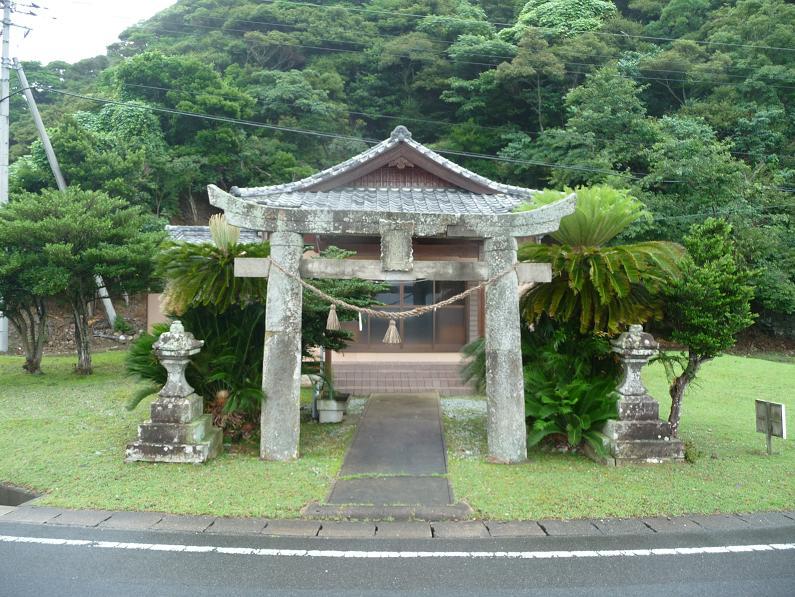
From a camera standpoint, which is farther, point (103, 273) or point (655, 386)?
point (655, 386)

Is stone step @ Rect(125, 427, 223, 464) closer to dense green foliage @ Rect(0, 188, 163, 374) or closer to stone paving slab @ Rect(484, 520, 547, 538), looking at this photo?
stone paving slab @ Rect(484, 520, 547, 538)

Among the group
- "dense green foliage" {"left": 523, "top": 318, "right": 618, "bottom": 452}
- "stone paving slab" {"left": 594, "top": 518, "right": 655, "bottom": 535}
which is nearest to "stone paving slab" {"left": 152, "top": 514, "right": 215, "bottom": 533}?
"stone paving slab" {"left": 594, "top": 518, "right": 655, "bottom": 535}

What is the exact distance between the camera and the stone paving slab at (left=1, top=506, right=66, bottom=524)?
17.2 ft

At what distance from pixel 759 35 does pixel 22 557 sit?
1278 inches

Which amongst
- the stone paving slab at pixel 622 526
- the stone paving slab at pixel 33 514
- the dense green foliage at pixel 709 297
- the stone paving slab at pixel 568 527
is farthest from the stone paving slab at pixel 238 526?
the dense green foliage at pixel 709 297

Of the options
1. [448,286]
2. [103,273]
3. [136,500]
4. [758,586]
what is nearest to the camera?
[758,586]

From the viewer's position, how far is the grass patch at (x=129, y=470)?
5.63 meters

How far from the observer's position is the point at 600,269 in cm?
706

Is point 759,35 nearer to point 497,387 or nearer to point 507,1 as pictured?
point 507,1

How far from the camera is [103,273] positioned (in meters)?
12.5

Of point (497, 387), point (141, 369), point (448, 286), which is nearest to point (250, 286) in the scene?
point (141, 369)

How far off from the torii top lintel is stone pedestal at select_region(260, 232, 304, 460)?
376 mm

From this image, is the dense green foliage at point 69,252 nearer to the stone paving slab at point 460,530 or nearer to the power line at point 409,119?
the stone paving slab at point 460,530

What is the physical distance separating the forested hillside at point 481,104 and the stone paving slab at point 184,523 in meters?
15.4
